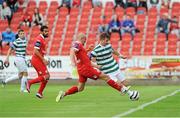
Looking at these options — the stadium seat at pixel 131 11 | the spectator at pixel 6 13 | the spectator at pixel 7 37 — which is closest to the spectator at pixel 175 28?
the stadium seat at pixel 131 11

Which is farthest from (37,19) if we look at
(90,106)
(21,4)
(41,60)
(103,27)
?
(90,106)

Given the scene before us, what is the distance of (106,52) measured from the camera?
22328 mm

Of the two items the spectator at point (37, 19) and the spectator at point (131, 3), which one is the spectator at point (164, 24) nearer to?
the spectator at point (131, 3)

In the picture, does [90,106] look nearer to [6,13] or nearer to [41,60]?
[41,60]

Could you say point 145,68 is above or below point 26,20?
below

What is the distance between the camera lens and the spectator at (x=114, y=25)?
39375 mm

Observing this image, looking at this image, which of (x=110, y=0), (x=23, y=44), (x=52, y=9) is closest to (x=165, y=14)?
(x=110, y=0)

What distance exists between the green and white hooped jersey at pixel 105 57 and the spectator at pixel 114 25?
54.2ft

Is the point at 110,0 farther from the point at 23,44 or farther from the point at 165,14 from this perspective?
the point at 23,44

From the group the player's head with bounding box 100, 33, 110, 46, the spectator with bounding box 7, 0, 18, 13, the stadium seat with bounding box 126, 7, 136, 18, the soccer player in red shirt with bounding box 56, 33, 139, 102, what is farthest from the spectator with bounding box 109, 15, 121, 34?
the soccer player in red shirt with bounding box 56, 33, 139, 102

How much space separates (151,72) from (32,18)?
9.51m

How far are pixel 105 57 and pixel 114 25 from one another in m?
17.1

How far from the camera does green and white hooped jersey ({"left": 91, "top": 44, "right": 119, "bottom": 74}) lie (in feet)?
72.8

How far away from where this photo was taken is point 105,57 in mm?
22469
